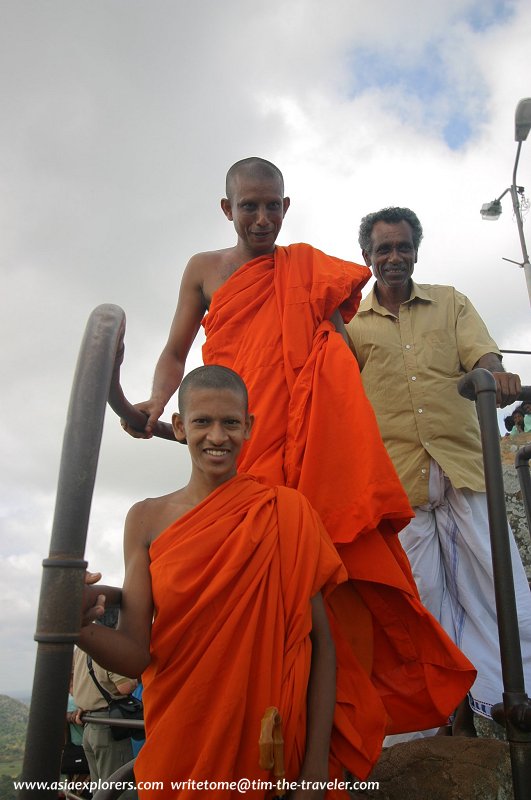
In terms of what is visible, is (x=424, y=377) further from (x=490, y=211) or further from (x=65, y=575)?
(x=490, y=211)

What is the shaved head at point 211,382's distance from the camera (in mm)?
2066

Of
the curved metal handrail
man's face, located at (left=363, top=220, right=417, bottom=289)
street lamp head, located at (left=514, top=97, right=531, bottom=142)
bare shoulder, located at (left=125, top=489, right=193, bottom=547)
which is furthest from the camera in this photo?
street lamp head, located at (left=514, top=97, right=531, bottom=142)

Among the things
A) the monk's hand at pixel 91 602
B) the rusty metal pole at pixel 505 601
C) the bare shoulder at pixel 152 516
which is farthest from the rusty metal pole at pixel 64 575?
the rusty metal pole at pixel 505 601

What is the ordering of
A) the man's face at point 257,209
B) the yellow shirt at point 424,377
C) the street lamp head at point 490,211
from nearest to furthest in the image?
the man's face at point 257,209 → the yellow shirt at point 424,377 → the street lamp head at point 490,211

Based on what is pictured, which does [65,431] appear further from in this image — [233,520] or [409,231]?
[409,231]

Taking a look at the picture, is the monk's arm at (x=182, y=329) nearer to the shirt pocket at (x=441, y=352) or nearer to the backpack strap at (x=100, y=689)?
the shirt pocket at (x=441, y=352)

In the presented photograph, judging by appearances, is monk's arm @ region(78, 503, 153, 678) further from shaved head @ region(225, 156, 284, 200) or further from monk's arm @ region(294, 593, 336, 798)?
shaved head @ region(225, 156, 284, 200)

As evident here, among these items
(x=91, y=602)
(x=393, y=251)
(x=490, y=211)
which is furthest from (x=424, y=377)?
(x=490, y=211)

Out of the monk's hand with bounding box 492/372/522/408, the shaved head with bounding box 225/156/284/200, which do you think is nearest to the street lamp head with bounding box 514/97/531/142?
the shaved head with bounding box 225/156/284/200

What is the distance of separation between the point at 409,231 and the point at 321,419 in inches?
74.9

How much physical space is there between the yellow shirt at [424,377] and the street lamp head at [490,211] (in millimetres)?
6629

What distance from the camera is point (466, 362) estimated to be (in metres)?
3.42

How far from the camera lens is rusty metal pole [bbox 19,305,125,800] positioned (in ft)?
3.26

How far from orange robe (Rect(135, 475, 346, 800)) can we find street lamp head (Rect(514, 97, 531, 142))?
313 inches
